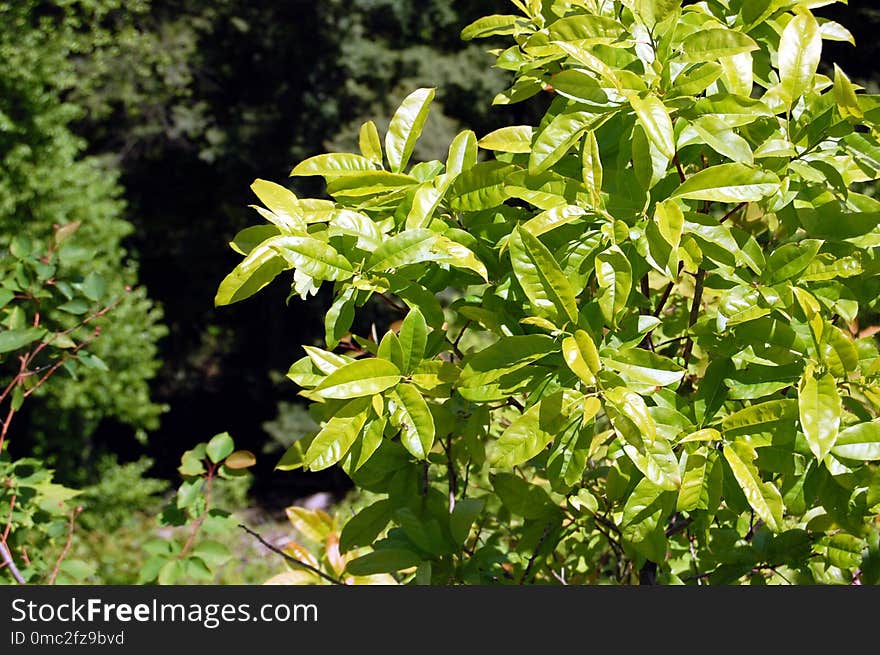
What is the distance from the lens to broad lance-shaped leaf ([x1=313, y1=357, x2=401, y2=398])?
2.95 ft

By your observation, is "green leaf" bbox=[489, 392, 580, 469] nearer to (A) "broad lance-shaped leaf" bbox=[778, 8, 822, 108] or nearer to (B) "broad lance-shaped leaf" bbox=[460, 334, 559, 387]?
(B) "broad lance-shaped leaf" bbox=[460, 334, 559, 387]

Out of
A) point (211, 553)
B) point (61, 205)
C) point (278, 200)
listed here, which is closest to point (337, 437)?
point (278, 200)

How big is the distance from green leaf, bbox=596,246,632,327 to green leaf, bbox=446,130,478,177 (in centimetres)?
25

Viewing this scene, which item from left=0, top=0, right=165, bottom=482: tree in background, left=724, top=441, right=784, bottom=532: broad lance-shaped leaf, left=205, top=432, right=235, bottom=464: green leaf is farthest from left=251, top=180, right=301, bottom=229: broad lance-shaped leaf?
left=0, top=0, right=165, bottom=482: tree in background

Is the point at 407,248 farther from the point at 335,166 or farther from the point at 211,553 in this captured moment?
the point at 211,553

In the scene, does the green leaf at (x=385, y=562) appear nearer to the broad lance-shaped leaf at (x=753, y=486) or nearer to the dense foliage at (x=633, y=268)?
the dense foliage at (x=633, y=268)

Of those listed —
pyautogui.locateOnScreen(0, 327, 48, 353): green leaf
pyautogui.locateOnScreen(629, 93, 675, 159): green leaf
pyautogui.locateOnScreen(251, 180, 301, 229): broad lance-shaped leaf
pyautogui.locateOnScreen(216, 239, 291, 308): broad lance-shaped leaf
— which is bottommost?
pyautogui.locateOnScreen(0, 327, 48, 353): green leaf

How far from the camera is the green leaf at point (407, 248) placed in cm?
94

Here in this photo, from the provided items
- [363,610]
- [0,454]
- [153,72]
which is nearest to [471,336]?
[0,454]

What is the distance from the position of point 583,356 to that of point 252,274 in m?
0.40

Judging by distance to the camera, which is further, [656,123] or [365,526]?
[365,526]

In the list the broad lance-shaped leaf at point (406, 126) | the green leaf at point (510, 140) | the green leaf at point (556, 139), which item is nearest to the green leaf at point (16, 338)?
the broad lance-shaped leaf at point (406, 126)

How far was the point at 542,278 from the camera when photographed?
0.93 metres

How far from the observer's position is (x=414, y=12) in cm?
686
